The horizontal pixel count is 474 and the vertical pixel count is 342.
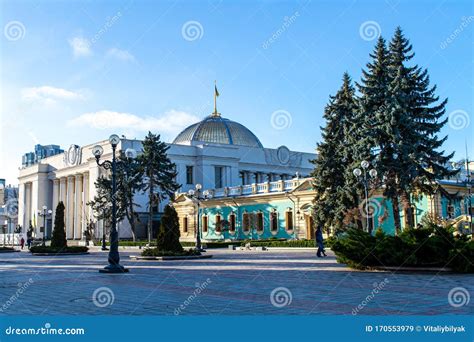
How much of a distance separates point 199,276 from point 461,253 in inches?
302

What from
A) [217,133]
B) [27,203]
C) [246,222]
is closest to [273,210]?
[246,222]

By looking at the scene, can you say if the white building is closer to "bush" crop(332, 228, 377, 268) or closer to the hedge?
"bush" crop(332, 228, 377, 268)

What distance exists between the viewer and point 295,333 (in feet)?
24.3

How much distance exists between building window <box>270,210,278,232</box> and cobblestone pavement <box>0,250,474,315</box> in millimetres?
30761

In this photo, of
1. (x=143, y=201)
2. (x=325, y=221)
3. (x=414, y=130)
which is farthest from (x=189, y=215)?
(x=414, y=130)

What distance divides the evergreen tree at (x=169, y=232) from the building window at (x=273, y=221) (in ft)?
71.4

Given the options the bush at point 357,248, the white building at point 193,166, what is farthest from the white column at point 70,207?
the bush at point 357,248

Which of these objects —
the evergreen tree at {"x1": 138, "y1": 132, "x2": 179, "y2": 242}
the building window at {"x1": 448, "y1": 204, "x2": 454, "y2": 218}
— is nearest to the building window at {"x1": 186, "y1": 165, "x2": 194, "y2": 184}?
the evergreen tree at {"x1": 138, "y1": 132, "x2": 179, "y2": 242}

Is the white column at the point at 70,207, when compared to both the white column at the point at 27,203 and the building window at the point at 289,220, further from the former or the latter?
the building window at the point at 289,220

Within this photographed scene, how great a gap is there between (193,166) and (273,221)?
22435mm

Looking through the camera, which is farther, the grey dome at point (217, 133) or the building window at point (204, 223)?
the grey dome at point (217, 133)

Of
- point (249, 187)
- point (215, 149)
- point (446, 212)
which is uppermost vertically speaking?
point (215, 149)

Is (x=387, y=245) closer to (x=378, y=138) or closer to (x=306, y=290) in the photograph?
(x=306, y=290)

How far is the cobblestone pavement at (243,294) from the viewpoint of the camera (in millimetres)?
9234
